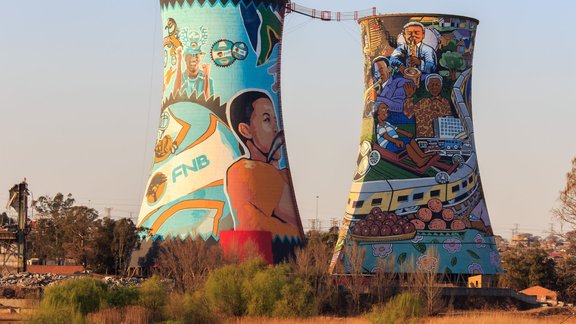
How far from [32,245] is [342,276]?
649 inches

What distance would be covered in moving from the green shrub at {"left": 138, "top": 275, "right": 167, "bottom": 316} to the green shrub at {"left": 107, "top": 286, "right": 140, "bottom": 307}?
0.13 meters

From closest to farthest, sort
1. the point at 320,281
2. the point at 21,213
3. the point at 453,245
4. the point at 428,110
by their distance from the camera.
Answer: the point at 320,281 → the point at 21,213 → the point at 428,110 → the point at 453,245

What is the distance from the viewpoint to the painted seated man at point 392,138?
3922 centimetres

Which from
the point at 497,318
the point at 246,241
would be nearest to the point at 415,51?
the point at 246,241

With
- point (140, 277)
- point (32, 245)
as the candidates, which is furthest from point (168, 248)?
point (32, 245)

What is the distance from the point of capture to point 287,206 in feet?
126

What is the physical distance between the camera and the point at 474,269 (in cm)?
3978

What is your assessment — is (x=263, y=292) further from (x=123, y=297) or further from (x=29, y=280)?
(x=29, y=280)

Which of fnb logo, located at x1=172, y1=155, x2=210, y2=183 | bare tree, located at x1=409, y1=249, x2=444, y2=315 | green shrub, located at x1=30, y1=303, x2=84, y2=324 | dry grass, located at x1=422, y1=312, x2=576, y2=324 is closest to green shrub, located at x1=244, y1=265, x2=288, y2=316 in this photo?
dry grass, located at x1=422, y1=312, x2=576, y2=324

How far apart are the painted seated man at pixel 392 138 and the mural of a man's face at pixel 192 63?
5549mm

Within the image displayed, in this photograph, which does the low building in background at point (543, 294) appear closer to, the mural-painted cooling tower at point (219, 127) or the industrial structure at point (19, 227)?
the mural-painted cooling tower at point (219, 127)

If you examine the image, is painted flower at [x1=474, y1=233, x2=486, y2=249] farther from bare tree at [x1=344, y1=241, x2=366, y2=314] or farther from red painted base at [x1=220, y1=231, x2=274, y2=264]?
red painted base at [x1=220, y1=231, x2=274, y2=264]

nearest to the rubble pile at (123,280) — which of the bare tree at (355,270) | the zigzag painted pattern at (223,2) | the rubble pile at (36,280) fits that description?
the rubble pile at (36,280)

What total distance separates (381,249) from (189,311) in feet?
40.1
